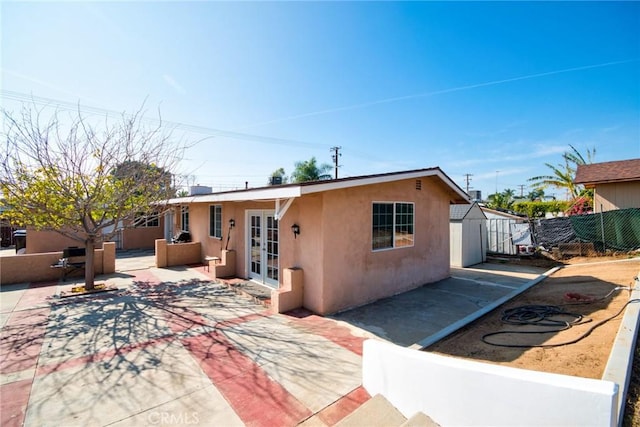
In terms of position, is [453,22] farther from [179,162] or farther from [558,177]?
[558,177]

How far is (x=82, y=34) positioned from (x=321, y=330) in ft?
31.8

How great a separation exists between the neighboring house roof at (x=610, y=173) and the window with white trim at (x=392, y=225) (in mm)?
12232

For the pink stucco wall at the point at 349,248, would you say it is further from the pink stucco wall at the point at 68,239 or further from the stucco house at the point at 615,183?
the pink stucco wall at the point at 68,239

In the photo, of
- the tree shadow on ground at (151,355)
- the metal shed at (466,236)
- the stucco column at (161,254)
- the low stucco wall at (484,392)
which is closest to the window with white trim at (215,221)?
the stucco column at (161,254)

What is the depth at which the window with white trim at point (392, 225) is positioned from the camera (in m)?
7.84

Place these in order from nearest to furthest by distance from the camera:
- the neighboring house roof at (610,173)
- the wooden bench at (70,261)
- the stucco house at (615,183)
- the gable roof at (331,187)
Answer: the gable roof at (331,187), the wooden bench at (70,261), the neighboring house roof at (610,173), the stucco house at (615,183)

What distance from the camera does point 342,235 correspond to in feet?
22.6

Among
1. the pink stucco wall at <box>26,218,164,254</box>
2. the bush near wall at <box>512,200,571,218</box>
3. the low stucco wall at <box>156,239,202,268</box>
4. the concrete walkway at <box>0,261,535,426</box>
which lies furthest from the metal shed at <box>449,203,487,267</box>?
the pink stucco wall at <box>26,218,164,254</box>

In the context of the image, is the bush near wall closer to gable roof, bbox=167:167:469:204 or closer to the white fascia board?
gable roof, bbox=167:167:469:204

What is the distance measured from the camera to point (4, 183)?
7441 millimetres

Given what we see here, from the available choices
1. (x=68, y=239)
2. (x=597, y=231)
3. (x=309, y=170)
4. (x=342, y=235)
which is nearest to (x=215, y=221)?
(x=342, y=235)

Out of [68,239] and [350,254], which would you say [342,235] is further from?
[68,239]

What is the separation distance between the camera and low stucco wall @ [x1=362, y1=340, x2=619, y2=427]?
187 centimetres

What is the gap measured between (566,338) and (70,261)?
1337 cm
